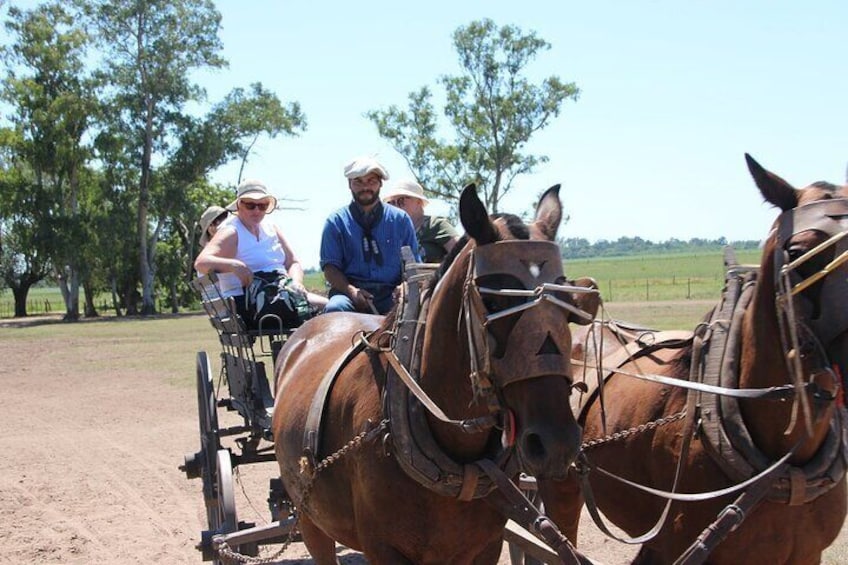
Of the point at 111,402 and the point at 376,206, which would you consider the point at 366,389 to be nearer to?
the point at 376,206

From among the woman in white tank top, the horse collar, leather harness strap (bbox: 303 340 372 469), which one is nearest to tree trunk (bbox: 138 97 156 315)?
the woman in white tank top

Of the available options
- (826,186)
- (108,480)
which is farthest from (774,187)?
(108,480)

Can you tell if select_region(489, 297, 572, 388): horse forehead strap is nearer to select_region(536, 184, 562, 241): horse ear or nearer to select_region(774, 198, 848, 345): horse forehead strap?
select_region(536, 184, 562, 241): horse ear

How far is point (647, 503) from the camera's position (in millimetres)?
4586

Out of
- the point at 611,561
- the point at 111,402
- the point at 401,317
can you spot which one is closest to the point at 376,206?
the point at 401,317

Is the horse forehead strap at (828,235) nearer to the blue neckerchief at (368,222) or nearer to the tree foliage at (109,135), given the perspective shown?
the blue neckerchief at (368,222)

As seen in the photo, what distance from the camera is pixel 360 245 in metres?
5.73

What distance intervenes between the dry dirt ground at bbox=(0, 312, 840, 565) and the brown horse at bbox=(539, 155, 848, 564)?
2.85 metres

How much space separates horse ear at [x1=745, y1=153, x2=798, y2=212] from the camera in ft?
12.5

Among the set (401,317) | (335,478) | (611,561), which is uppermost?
(401,317)

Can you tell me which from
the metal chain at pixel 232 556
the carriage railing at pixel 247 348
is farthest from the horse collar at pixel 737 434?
the carriage railing at pixel 247 348

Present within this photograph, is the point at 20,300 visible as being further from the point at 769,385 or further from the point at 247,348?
the point at 769,385

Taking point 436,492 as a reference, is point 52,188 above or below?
above

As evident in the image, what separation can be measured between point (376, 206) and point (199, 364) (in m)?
2.54
